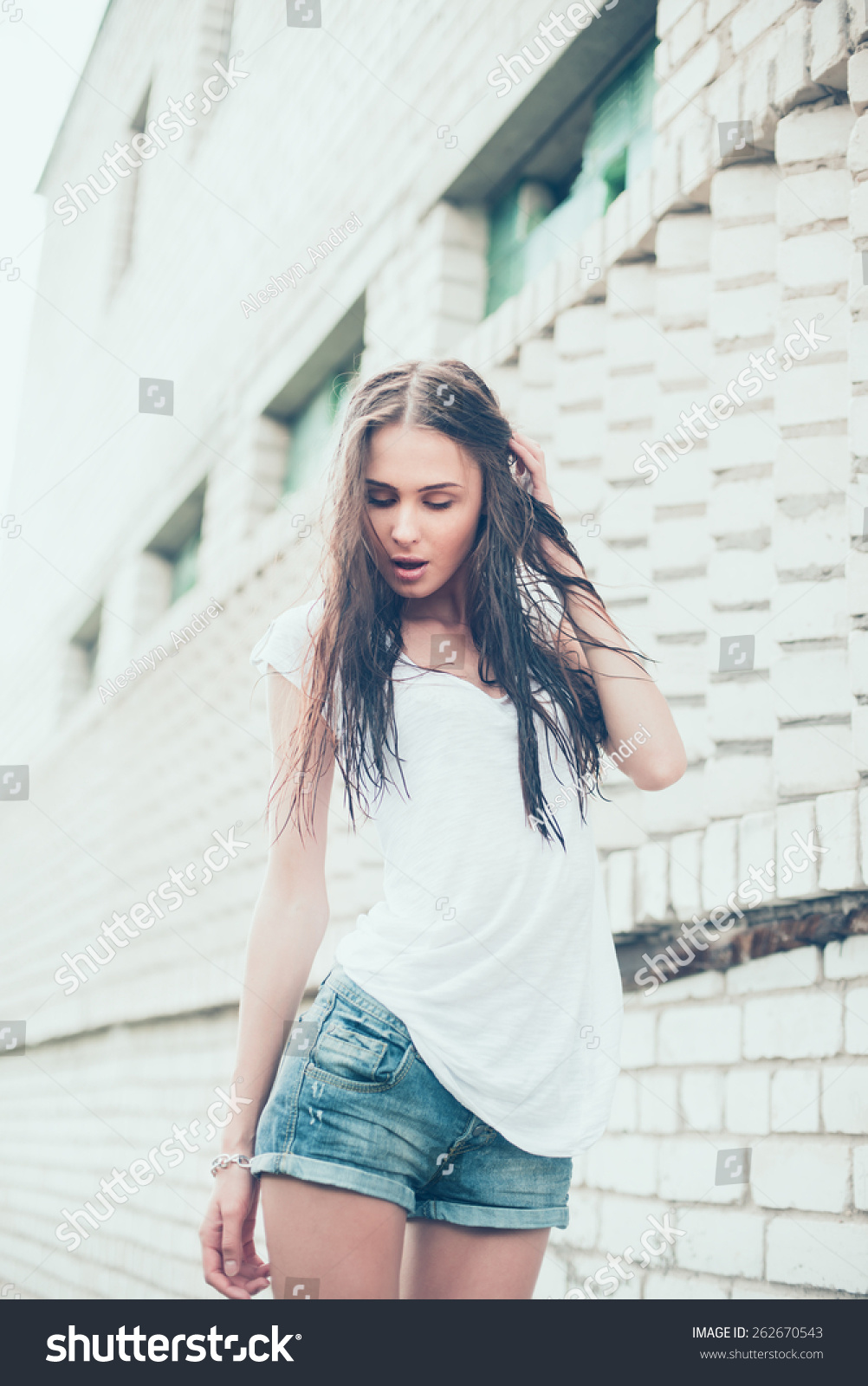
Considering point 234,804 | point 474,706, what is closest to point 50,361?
point 234,804

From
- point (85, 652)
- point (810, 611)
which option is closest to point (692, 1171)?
point (810, 611)

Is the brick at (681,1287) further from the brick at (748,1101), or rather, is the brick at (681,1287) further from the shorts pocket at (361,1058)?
the shorts pocket at (361,1058)

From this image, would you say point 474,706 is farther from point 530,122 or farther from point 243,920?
point 243,920

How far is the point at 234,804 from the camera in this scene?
5855 millimetres

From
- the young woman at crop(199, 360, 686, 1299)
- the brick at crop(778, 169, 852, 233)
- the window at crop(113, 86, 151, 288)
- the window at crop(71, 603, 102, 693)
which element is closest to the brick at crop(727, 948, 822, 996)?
the young woman at crop(199, 360, 686, 1299)

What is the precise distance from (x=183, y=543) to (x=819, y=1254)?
7.21m

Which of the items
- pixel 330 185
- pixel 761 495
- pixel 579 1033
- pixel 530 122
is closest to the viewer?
pixel 579 1033

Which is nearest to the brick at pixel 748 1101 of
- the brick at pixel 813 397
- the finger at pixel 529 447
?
the brick at pixel 813 397

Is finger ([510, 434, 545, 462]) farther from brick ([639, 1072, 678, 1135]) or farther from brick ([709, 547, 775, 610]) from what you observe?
brick ([639, 1072, 678, 1135])

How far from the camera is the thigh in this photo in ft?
4.15

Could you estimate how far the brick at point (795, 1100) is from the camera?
99.4 inches

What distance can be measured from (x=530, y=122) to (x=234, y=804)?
3424 millimetres

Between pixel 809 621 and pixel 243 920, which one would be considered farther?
pixel 243 920

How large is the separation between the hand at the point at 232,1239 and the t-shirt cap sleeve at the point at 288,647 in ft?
2.09
